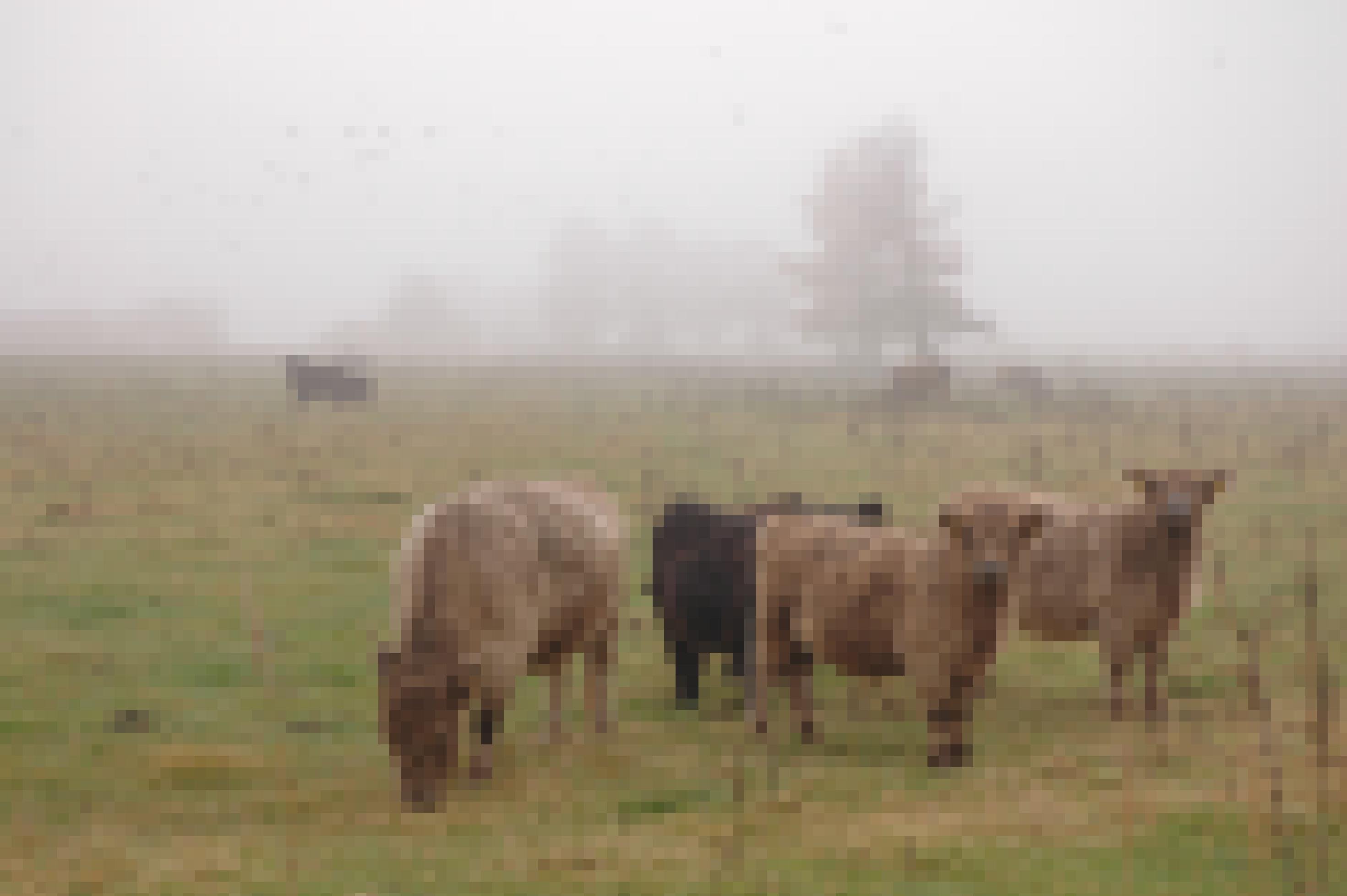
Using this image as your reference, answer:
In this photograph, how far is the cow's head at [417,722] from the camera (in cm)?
812

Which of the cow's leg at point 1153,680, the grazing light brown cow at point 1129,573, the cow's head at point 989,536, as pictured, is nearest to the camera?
the cow's head at point 989,536

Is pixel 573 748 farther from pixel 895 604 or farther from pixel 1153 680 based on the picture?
pixel 1153 680

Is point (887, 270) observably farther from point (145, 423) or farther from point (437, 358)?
point (437, 358)

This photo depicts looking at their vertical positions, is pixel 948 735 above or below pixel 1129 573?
below

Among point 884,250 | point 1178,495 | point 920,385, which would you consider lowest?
point 1178,495

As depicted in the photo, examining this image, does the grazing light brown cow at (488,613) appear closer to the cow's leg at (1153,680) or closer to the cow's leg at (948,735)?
the cow's leg at (948,735)

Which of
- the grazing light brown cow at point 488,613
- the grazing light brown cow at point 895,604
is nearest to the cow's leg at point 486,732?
the grazing light brown cow at point 488,613

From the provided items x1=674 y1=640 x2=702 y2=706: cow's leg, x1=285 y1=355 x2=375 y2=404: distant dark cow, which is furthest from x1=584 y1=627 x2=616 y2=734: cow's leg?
x1=285 y1=355 x2=375 y2=404: distant dark cow

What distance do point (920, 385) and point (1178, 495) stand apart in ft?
92.5

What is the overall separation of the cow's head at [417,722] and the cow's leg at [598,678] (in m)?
2.01

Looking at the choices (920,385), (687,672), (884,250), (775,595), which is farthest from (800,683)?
(884,250)

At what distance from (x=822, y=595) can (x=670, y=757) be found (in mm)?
1635

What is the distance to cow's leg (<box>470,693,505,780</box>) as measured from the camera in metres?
8.92

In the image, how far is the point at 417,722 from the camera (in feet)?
27.0
